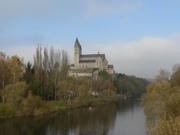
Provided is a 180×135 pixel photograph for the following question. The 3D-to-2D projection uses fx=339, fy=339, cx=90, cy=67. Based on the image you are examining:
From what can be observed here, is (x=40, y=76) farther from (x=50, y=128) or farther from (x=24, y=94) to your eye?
(x=50, y=128)

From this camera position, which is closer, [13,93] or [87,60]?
[13,93]

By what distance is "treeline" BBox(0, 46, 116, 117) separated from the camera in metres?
41.8

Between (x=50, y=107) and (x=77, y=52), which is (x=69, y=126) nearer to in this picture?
(x=50, y=107)

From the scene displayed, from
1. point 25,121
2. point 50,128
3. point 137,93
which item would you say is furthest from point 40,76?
point 137,93

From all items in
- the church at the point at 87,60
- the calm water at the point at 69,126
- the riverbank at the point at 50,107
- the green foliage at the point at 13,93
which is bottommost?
the calm water at the point at 69,126

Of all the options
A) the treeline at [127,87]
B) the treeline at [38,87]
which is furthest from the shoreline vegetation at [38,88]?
the treeline at [127,87]

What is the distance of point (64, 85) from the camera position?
5266 cm

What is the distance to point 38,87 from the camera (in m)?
48.3

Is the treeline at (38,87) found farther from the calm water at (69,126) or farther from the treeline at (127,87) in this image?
the treeline at (127,87)

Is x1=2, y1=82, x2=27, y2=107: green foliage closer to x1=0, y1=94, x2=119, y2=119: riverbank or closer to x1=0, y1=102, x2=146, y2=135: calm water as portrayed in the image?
x1=0, y1=94, x2=119, y2=119: riverbank

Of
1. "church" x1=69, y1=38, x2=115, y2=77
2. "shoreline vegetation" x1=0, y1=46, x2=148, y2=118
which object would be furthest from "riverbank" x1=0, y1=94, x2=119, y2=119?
"church" x1=69, y1=38, x2=115, y2=77

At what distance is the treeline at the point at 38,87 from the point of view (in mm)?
41750

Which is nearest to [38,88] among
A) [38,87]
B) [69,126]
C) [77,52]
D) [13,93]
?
[38,87]

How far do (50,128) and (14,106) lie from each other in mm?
10776
